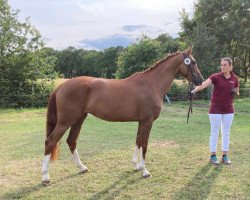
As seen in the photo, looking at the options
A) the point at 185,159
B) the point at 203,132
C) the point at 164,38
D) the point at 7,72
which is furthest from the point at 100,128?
the point at 164,38

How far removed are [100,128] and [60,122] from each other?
4.86 meters

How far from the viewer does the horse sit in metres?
5.12

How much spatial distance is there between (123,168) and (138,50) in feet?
46.9

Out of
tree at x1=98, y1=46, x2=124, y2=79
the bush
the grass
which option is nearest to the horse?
the grass

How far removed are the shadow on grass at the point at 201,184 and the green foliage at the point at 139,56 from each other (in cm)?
1390

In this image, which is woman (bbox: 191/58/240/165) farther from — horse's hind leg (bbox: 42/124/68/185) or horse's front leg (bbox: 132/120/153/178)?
horse's hind leg (bbox: 42/124/68/185)

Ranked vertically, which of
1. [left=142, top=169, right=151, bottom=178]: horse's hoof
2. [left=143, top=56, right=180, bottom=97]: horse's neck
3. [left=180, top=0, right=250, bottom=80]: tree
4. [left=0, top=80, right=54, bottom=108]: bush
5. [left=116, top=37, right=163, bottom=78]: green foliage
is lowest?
[left=142, top=169, right=151, bottom=178]: horse's hoof

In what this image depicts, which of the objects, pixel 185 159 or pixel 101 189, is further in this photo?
pixel 185 159

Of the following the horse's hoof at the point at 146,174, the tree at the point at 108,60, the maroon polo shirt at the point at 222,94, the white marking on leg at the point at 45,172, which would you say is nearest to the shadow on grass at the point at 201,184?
the horse's hoof at the point at 146,174

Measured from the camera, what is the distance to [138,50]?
19.5 meters

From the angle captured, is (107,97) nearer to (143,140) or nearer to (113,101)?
(113,101)

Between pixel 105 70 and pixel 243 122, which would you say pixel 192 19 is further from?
pixel 105 70

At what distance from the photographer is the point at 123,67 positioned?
19906mm

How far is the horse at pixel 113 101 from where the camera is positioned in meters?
5.12
